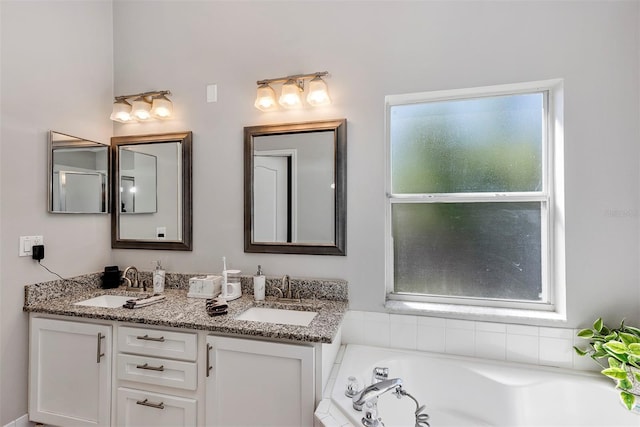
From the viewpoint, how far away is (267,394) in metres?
1.48

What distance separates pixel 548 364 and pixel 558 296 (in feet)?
1.22

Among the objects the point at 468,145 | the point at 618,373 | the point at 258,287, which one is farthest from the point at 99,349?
the point at 618,373

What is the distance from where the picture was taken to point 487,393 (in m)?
1.61

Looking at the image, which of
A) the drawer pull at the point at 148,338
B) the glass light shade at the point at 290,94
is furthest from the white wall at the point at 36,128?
the glass light shade at the point at 290,94

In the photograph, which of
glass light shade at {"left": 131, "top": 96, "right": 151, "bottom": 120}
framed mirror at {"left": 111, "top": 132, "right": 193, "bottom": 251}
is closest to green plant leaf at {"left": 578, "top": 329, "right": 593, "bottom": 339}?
framed mirror at {"left": 111, "top": 132, "right": 193, "bottom": 251}

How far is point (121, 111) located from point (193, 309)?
5.06ft

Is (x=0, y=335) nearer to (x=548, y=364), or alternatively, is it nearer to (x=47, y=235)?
(x=47, y=235)

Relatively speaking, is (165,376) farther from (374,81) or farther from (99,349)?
(374,81)

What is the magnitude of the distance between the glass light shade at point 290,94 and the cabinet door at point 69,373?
64.7 inches

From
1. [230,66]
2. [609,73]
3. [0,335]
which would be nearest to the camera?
[609,73]

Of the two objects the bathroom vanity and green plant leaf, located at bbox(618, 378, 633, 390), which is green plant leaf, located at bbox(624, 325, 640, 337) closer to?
A: green plant leaf, located at bbox(618, 378, 633, 390)

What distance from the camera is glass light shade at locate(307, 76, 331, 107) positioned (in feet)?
6.20

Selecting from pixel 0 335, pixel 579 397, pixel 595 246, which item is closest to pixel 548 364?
pixel 579 397

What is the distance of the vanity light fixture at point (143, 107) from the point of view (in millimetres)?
2219
